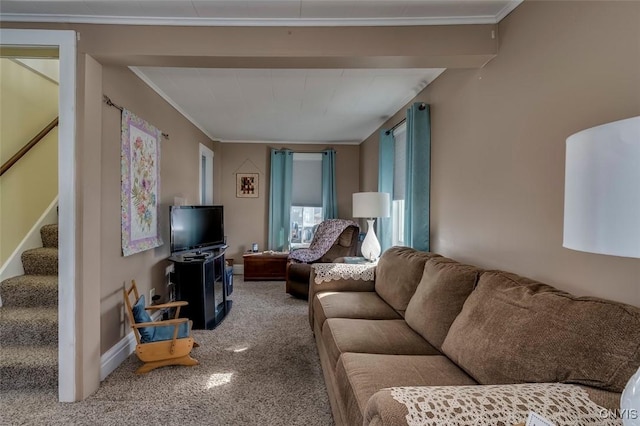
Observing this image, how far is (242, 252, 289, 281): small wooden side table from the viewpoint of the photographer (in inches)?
207

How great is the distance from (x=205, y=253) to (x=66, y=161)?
1.83 metres

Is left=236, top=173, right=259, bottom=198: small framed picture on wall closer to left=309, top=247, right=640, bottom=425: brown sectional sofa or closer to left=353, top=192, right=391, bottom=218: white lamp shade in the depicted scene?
left=353, top=192, right=391, bottom=218: white lamp shade

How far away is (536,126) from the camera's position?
1.67 meters

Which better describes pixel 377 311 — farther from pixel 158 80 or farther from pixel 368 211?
pixel 158 80

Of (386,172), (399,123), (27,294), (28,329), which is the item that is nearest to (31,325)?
(28,329)

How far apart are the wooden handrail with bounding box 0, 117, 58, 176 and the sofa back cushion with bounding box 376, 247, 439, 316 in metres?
3.35

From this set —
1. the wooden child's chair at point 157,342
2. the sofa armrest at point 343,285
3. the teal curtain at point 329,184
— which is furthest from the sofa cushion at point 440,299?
the teal curtain at point 329,184

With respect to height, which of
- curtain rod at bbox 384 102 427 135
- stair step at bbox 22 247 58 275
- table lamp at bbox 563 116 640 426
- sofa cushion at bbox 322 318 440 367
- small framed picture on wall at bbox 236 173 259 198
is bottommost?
sofa cushion at bbox 322 318 440 367

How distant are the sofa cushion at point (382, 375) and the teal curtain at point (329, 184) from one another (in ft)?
14.1

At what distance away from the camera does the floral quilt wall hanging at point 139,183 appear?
2.58 m

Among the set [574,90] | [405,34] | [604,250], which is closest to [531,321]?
[604,250]

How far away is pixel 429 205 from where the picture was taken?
2910 millimetres

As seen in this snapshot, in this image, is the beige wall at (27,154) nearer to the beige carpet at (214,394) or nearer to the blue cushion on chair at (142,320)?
the blue cushion on chair at (142,320)

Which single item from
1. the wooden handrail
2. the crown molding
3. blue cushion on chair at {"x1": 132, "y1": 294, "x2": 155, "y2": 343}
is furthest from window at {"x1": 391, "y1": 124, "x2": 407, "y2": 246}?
the wooden handrail
